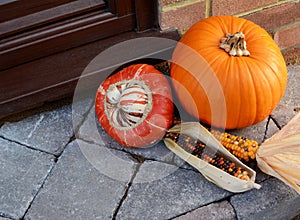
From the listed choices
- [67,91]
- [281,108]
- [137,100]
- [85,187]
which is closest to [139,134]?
[137,100]

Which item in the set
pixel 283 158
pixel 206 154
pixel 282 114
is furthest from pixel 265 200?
pixel 282 114

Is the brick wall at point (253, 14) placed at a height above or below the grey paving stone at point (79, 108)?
above

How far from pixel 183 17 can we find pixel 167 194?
0.74 m

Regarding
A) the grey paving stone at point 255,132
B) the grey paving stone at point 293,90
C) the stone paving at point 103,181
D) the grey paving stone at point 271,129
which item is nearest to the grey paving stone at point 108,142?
the stone paving at point 103,181

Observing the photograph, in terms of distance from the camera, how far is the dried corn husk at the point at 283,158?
1.63m

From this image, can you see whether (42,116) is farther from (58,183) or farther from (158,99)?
(158,99)

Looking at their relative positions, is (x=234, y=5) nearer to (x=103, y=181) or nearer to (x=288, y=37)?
(x=288, y=37)

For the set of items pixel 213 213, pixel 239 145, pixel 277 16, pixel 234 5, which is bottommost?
pixel 213 213

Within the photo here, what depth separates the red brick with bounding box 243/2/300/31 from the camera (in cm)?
209

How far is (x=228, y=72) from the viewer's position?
169 cm

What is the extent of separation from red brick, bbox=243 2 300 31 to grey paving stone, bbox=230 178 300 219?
2.51 ft

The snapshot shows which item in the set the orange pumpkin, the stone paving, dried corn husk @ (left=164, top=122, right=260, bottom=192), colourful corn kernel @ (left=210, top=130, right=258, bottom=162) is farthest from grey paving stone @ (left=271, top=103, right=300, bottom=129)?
dried corn husk @ (left=164, top=122, right=260, bottom=192)

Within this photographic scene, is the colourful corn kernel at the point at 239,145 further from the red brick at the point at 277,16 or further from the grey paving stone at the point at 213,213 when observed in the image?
the red brick at the point at 277,16

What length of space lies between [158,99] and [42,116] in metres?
0.52
